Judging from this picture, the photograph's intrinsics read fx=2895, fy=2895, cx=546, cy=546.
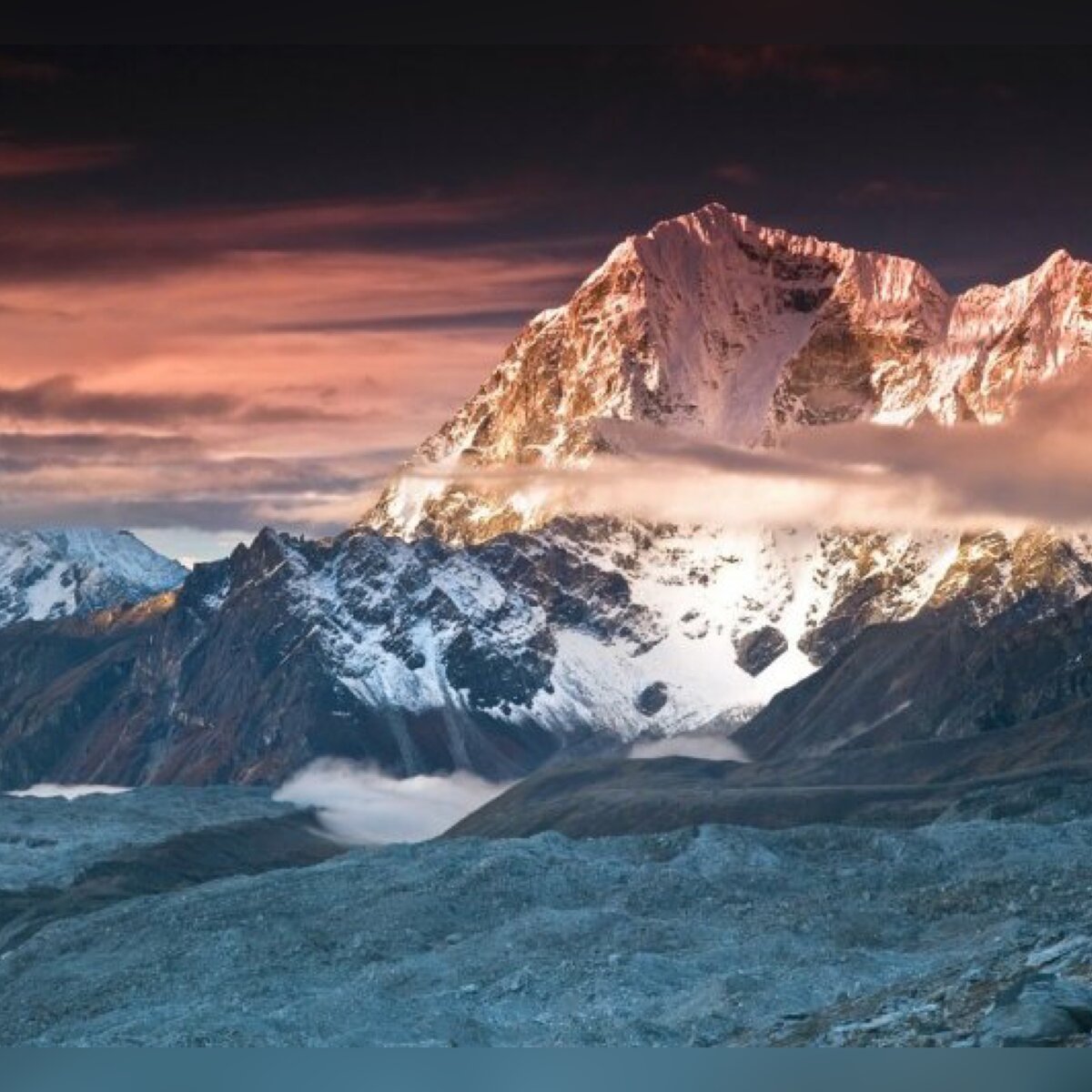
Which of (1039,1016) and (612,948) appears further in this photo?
(612,948)

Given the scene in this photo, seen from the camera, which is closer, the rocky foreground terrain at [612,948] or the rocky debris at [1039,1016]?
the rocky debris at [1039,1016]

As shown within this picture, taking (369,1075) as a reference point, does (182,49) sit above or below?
above

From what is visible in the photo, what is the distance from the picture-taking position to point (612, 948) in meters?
108

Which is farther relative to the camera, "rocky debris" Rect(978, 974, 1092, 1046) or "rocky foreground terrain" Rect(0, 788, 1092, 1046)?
"rocky foreground terrain" Rect(0, 788, 1092, 1046)

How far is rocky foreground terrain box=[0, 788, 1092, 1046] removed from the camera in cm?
8600

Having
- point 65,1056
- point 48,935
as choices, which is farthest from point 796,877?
point 65,1056

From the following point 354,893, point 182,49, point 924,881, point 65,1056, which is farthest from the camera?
point 354,893

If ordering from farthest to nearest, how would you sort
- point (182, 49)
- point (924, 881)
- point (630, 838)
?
point (630, 838)
point (924, 881)
point (182, 49)

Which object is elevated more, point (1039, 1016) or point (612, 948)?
point (1039, 1016)

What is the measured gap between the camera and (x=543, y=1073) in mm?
76750

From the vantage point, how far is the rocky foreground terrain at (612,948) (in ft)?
282

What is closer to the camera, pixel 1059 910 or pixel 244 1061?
pixel 244 1061

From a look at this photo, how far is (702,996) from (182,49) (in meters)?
38.6

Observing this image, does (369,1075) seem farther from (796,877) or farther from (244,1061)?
(796,877)
